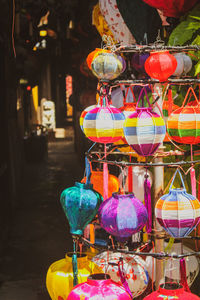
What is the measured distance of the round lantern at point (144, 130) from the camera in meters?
2.27

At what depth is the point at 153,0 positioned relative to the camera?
3.01 m

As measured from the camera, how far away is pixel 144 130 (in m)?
2.26

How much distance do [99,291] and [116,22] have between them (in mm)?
1914

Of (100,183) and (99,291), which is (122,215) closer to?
(99,291)

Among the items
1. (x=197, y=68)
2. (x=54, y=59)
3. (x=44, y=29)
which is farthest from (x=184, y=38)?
(x=54, y=59)

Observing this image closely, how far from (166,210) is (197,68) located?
985 millimetres

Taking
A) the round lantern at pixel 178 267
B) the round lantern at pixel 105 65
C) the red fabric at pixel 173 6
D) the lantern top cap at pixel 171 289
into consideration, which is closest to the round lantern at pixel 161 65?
the round lantern at pixel 105 65

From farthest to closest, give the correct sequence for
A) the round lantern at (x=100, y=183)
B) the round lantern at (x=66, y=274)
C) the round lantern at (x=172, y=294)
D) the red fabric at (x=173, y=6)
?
the red fabric at (x=173, y=6) < the round lantern at (x=100, y=183) < the round lantern at (x=66, y=274) < the round lantern at (x=172, y=294)

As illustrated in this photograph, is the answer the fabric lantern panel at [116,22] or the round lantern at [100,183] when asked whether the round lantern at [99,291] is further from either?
the fabric lantern panel at [116,22]

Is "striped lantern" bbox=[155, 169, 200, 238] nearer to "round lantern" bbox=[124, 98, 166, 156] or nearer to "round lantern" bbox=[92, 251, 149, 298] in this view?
"round lantern" bbox=[124, 98, 166, 156]

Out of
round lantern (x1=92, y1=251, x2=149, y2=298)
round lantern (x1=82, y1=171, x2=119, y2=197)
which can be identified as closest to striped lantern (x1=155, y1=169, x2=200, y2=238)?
round lantern (x1=92, y1=251, x2=149, y2=298)

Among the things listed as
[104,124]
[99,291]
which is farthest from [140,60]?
[99,291]

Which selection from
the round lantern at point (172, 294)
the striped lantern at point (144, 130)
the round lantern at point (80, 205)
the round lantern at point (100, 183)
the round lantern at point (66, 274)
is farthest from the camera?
the round lantern at point (100, 183)

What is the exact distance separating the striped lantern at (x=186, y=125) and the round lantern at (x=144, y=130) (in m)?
0.08
